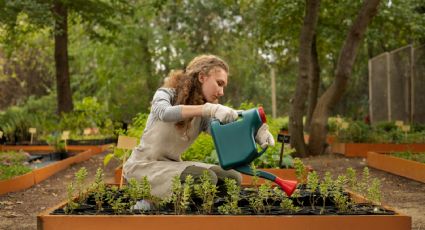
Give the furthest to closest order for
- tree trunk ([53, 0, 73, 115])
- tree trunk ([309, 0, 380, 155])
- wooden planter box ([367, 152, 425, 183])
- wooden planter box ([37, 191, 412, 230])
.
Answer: tree trunk ([53, 0, 73, 115])
tree trunk ([309, 0, 380, 155])
wooden planter box ([367, 152, 425, 183])
wooden planter box ([37, 191, 412, 230])

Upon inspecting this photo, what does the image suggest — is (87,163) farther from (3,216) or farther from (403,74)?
(403,74)

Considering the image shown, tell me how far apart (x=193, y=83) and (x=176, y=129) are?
34cm

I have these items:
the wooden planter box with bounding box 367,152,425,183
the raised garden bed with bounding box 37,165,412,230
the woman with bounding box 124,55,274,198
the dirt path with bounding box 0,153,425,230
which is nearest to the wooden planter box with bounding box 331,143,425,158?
the wooden planter box with bounding box 367,152,425,183

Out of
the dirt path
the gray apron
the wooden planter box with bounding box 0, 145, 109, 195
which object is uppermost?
the gray apron

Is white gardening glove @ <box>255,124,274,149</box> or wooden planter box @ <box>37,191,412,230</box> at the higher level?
white gardening glove @ <box>255,124,274,149</box>

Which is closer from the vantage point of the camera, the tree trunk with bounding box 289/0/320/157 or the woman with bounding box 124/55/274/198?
the woman with bounding box 124/55/274/198

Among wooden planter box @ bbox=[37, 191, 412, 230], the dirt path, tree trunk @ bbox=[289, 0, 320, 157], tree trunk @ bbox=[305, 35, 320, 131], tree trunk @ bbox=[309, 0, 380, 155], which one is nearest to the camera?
wooden planter box @ bbox=[37, 191, 412, 230]

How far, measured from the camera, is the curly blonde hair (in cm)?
437

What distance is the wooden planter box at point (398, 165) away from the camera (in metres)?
8.81

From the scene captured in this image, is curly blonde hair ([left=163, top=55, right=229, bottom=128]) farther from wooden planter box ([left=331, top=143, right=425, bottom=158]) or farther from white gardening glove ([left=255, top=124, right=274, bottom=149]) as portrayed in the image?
wooden planter box ([left=331, top=143, right=425, bottom=158])

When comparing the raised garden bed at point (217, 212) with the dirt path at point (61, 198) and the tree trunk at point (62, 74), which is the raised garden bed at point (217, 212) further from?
the tree trunk at point (62, 74)

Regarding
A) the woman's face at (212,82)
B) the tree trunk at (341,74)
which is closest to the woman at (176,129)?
the woman's face at (212,82)

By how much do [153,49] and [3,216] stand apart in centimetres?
1911

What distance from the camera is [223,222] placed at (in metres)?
3.82
